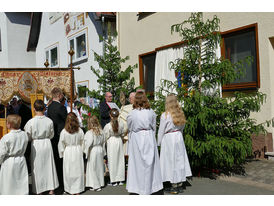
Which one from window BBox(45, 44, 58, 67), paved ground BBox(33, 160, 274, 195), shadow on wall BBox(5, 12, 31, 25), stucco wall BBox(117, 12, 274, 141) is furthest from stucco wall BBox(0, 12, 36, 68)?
paved ground BBox(33, 160, 274, 195)

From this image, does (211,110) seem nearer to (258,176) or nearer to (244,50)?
(258,176)

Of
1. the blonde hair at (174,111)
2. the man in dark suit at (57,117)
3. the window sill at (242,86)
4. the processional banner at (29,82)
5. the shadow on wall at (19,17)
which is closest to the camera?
the blonde hair at (174,111)

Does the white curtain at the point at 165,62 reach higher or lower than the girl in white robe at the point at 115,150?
higher

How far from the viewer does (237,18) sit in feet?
25.9

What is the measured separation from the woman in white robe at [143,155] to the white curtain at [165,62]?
5249 mm

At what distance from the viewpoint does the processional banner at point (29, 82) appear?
834 centimetres

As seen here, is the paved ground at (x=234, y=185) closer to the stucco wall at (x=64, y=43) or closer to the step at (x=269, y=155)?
the step at (x=269, y=155)

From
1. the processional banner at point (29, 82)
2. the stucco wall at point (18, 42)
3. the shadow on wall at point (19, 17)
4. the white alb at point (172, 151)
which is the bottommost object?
the white alb at point (172, 151)

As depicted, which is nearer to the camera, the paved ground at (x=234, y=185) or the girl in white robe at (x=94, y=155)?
the paved ground at (x=234, y=185)

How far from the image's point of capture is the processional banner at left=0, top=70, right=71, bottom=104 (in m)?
8.34

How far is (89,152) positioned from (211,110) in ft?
8.39

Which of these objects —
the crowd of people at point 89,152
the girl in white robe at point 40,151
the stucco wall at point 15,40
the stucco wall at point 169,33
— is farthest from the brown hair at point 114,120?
the stucco wall at point 15,40

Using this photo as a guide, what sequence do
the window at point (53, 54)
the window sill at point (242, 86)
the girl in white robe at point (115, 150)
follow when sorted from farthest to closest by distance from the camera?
the window at point (53, 54) → the window sill at point (242, 86) → the girl in white robe at point (115, 150)
